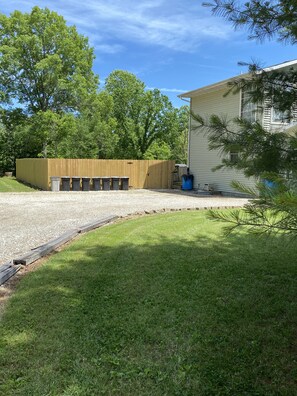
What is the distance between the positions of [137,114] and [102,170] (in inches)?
791

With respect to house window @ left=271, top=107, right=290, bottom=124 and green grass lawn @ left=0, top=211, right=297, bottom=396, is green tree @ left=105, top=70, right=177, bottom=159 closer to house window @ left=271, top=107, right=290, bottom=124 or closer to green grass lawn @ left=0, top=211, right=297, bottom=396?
green grass lawn @ left=0, top=211, right=297, bottom=396

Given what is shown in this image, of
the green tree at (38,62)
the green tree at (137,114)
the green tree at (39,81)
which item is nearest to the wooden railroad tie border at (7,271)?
the green tree at (39,81)

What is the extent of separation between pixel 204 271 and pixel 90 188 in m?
15.3

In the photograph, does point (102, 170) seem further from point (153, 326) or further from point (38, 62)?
point (153, 326)

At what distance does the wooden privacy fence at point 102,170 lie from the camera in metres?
18.9

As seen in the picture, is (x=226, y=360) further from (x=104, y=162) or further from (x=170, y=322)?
(x=104, y=162)

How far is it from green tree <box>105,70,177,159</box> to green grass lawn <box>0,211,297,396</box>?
33617 mm

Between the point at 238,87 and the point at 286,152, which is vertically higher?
the point at 238,87

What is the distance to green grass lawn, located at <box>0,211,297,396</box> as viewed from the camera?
7.78 ft

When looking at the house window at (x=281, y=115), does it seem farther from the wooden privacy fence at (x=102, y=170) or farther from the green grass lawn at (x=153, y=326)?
the wooden privacy fence at (x=102, y=170)

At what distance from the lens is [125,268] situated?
477 centimetres

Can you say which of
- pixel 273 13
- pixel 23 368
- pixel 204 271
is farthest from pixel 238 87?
pixel 23 368

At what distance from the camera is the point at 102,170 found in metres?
20.2

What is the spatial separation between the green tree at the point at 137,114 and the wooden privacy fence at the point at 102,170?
16712 mm
